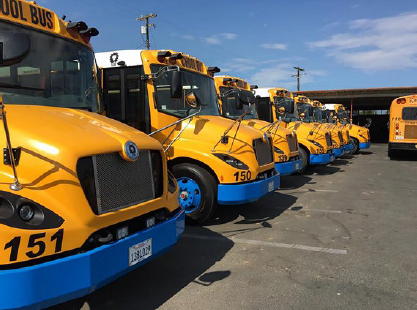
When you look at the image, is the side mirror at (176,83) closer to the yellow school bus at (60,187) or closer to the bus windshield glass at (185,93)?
the bus windshield glass at (185,93)

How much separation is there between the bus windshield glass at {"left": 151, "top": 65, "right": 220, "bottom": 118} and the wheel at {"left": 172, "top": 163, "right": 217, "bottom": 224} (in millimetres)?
956

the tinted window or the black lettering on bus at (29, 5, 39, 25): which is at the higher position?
the black lettering on bus at (29, 5, 39, 25)

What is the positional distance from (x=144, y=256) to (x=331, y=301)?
1.81 meters

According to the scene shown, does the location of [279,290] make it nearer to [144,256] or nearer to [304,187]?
[144,256]

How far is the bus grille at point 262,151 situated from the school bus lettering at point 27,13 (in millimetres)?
3481

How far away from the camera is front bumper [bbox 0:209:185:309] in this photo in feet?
7.09

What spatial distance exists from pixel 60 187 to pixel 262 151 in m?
4.21

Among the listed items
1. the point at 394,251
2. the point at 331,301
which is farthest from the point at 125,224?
the point at 394,251

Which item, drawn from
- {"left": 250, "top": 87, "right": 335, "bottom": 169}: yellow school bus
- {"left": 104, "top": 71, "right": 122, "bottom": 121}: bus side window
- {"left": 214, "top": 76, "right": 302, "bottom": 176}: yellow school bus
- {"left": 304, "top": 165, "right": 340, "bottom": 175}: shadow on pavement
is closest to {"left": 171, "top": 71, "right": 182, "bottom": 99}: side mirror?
{"left": 104, "top": 71, "right": 122, "bottom": 121}: bus side window

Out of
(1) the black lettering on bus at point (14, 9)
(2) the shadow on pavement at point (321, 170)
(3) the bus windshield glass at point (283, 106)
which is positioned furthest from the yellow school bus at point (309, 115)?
(1) the black lettering on bus at point (14, 9)

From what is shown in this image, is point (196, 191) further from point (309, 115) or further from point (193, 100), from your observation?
point (309, 115)

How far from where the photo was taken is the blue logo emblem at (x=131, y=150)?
9.57 feet

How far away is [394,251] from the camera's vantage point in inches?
183

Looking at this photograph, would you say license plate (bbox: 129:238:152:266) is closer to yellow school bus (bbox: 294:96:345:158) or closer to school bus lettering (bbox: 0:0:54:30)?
school bus lettering (bbox: 0:0:54:30)
